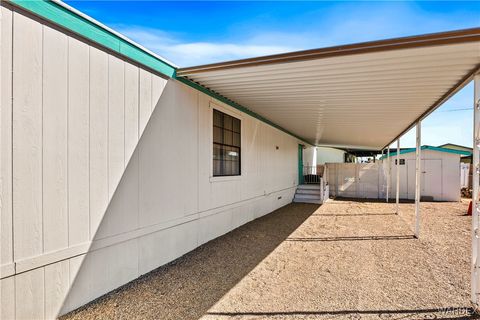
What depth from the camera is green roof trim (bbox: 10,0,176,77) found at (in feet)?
7.23

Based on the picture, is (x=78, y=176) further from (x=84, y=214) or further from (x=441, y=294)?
(x=441, y=294)

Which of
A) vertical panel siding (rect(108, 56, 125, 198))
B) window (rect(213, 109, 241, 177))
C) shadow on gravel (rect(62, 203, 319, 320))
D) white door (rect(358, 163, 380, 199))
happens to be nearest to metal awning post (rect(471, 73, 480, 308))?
shadow on gravel (rect(62, 203, 319, 320))

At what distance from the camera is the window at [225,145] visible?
5100 millimetres

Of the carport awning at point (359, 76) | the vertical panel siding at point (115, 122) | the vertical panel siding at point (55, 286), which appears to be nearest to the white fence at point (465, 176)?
the carport awning at point (359, 76)

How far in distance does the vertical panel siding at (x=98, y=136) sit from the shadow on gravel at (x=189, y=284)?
771 mm

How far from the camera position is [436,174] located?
1140 cm

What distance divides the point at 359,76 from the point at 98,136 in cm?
336

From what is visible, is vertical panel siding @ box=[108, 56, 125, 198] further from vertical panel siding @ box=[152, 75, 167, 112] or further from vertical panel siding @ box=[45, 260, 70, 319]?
vertical panel siding @ box=[45, 260, 70, 319]

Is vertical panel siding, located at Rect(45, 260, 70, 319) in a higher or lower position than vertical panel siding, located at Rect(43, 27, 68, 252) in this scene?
lower

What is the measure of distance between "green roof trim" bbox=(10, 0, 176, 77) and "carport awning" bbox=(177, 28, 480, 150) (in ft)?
1.86

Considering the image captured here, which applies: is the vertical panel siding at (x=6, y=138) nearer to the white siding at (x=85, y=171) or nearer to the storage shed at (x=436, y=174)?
the white siding at (x=85, y=171)

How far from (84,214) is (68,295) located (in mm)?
771

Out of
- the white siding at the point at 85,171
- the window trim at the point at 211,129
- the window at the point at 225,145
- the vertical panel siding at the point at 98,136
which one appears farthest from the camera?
the window at the point at 225,145

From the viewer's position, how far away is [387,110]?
17.3 ft
